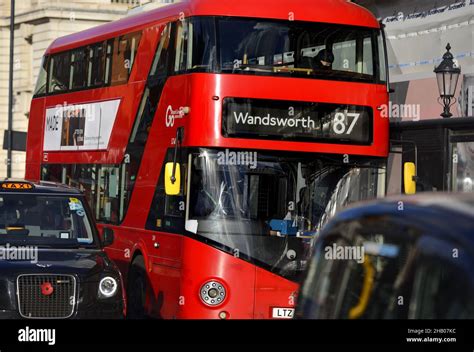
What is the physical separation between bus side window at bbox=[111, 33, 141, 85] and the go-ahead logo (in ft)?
6.91

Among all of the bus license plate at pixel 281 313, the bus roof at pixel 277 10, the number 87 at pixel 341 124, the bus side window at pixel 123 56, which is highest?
the bus roof at pixel 277 10

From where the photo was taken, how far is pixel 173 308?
1320 cm

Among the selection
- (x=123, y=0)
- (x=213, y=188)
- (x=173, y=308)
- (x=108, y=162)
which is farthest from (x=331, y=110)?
(x=123, y=0)

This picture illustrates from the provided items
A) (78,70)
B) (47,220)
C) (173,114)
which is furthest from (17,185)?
(78,70)

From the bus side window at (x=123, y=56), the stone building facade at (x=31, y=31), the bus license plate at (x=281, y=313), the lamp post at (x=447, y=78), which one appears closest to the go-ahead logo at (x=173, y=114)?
the bus side window at (x=123, y=56)

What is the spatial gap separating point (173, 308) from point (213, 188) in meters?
1.50

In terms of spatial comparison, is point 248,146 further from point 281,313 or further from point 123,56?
point 123,56

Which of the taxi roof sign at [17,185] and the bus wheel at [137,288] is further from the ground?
the taxi roof sign at [17,185]

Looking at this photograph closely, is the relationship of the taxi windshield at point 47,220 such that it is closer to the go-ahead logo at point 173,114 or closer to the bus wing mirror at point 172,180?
the bus wing mirror at point 172,180

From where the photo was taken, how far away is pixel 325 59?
44.7ft

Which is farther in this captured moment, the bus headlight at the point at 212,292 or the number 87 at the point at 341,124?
the number 87 at the point at 341,124

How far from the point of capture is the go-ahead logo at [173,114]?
13.2 meters

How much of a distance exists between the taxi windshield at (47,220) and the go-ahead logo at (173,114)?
1.84 m

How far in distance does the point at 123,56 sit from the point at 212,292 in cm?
476
